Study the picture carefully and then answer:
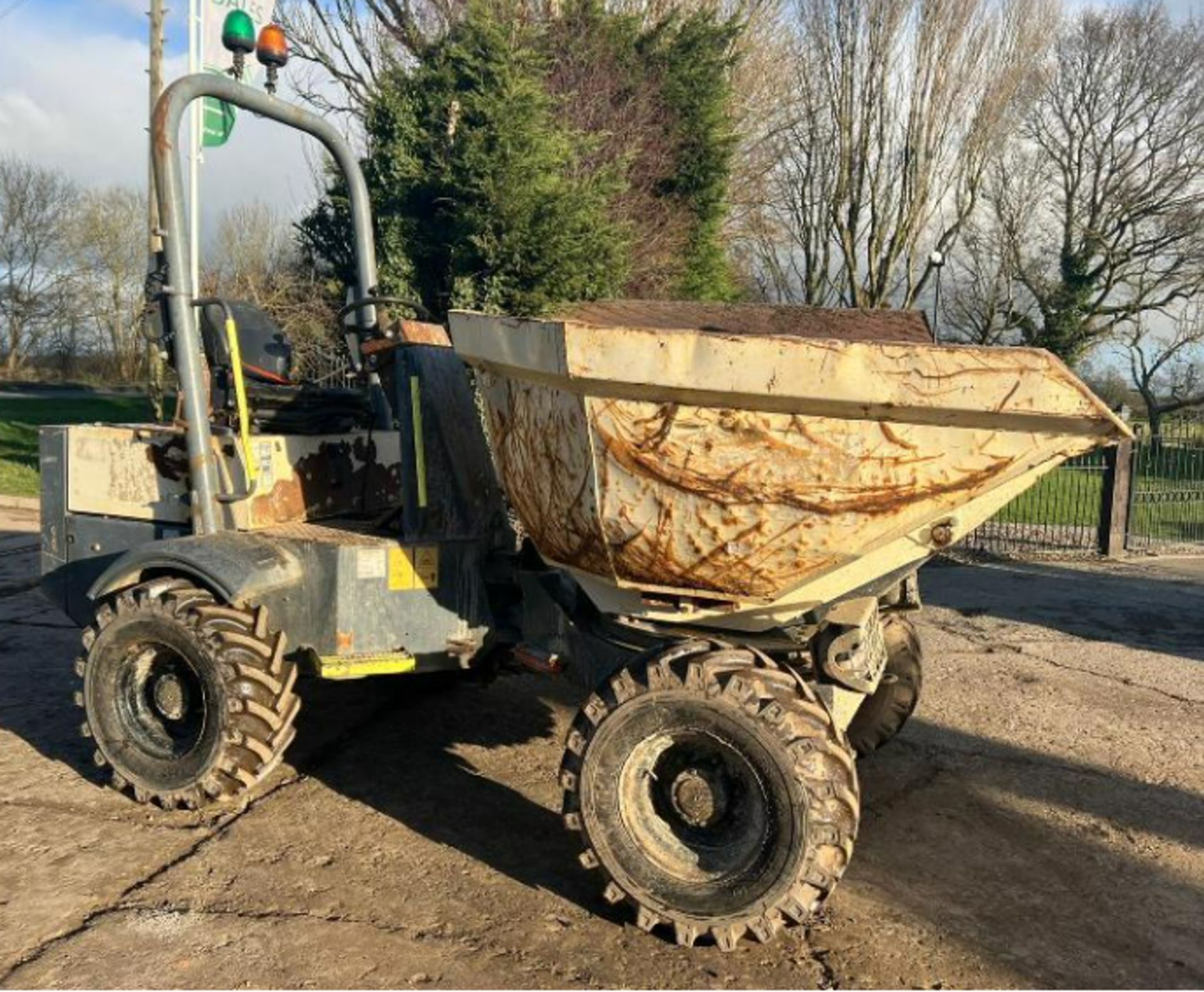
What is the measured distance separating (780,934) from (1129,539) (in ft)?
34.5

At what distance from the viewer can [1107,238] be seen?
87.9 ft

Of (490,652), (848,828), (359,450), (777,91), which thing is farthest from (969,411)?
(777,91)

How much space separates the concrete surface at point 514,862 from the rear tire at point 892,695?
16cm

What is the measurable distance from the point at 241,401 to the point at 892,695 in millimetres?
3185

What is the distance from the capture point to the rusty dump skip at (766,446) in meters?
2.88

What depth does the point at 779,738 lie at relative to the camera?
3.13 meters

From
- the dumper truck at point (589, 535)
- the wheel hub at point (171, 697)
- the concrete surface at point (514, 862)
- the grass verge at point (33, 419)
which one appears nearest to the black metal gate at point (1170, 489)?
the concrete surface at point (514, 862)

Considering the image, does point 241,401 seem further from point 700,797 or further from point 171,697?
Answer: point 700,797

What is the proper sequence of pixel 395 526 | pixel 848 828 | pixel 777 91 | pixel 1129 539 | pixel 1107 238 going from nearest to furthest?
pixel 848 828 < pixel 395 526 < pixel 1129 539 < pixel 777 91 < pixel 1107 238

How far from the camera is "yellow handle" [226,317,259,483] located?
420 centimetres

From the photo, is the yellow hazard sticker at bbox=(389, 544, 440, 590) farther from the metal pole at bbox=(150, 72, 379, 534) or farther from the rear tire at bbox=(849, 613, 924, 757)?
the rear tire at bbox=(849, 613, 924, 757)

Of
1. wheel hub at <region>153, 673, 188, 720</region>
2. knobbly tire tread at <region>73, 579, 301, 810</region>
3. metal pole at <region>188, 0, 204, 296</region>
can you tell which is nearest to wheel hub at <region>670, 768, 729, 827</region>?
knobbly tire tread at <region>73, 579, 301, 810</region>

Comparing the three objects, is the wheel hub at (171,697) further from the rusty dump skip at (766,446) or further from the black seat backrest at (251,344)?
the rusty dump skip at (766,446)

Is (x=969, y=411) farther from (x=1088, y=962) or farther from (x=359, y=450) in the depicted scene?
(x=359, y=450)
